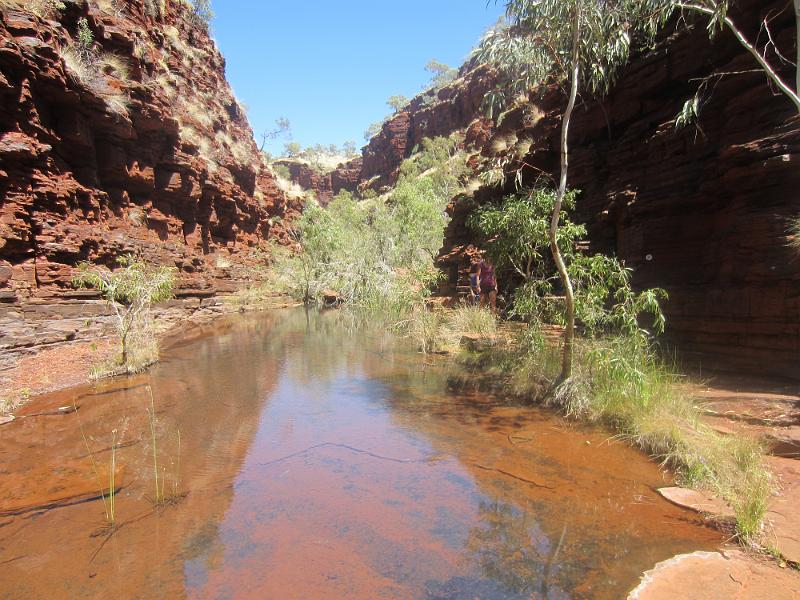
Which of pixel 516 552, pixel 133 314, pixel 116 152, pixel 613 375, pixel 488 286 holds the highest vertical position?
pixel 116 152

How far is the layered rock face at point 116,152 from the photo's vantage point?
14289 millimetres

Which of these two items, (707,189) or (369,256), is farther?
(369,256)

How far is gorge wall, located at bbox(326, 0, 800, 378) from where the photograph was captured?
655 cm

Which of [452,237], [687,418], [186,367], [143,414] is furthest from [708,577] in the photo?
[452,237]

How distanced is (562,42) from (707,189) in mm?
3409

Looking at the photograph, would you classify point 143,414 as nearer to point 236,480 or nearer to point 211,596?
point 236,480

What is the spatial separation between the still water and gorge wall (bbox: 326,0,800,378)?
309 centimetres

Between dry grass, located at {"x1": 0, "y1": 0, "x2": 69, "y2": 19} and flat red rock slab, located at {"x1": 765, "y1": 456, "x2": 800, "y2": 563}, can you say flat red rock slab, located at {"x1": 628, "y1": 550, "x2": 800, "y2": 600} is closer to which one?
flat red rock slab, located at {"x1": 765, "y1": 456, "x2": 800, "y2": 563}

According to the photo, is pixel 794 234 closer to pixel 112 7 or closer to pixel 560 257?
pixel 560 257

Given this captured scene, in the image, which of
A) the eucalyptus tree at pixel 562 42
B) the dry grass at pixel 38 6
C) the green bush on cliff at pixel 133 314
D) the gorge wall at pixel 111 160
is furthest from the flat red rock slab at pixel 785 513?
the dry grass at pixel 38 6

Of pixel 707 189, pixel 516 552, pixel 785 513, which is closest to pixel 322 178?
pixel 707 189

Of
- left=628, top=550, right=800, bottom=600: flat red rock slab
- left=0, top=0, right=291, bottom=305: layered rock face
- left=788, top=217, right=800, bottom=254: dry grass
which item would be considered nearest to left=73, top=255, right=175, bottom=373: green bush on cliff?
left=0, top=0, right=291, bottom=305: layered rock face

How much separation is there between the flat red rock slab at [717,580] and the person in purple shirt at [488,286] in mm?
8680

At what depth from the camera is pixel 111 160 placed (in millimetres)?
21375
